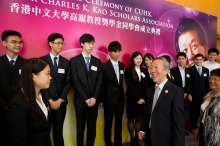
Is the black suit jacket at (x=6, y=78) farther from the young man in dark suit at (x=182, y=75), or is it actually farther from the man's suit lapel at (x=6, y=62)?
the young man in dark suit at (x=182, y=75)

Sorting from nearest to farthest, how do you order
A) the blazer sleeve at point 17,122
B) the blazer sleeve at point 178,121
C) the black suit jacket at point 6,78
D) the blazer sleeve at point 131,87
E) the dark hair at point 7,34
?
the blazer sleeve at point 17,122 → the blazer sleeve at point 178,121 → the black suit jacket at point 6,78 → the dark hair at point 7,34 → the blazer sleeve at point 131,87

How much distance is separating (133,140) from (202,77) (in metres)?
2.18

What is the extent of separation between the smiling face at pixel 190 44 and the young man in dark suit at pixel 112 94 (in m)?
2.33

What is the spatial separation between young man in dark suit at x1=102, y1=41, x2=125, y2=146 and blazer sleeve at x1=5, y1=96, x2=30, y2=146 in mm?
2081

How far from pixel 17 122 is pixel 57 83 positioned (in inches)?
61.2

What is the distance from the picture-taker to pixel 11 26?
2.80m

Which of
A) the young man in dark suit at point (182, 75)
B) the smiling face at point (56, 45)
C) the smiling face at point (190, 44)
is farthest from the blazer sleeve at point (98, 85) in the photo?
the smiling face at point (190, 44)

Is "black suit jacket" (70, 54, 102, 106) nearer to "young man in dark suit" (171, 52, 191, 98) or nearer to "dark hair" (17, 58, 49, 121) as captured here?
"dark hair" (17, 58, 49, 121)

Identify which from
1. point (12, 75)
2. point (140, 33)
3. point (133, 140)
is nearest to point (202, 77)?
point (140, 33)

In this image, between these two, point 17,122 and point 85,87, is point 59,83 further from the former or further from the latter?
point 17,122

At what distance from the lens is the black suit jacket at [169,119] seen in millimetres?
1850

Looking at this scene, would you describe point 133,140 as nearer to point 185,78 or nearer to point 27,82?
point 185,78

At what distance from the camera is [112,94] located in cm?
339

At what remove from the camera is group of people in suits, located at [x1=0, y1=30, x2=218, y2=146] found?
1.46 meters
